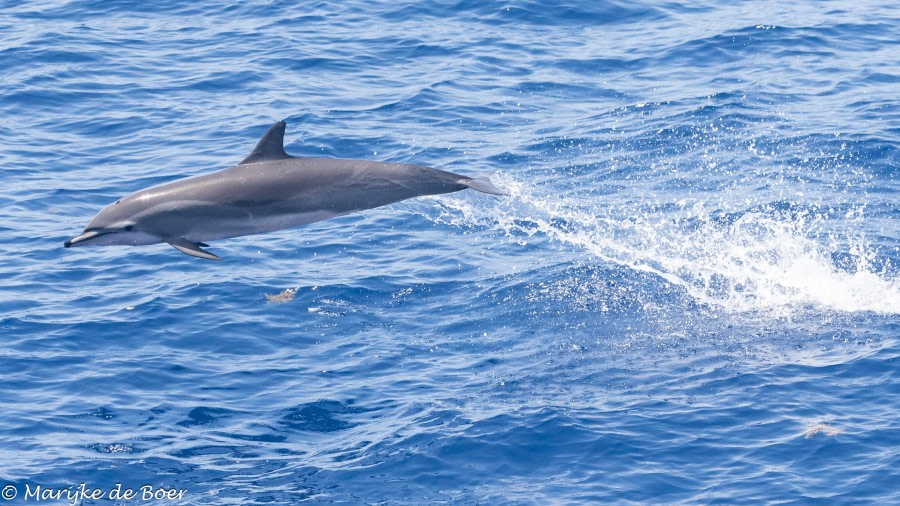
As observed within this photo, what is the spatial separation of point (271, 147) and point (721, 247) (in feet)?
25.6

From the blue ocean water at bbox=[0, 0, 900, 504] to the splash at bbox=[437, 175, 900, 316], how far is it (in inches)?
2.3

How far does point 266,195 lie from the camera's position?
531 inches

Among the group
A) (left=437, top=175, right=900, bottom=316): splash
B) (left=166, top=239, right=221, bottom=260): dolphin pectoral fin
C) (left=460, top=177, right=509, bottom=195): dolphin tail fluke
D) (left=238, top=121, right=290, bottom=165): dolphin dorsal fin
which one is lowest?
(left=437, top=175, right=900, bottom=316): splash

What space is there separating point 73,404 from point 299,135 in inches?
374

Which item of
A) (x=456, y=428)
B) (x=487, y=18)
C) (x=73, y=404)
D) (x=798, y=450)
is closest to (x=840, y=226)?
(x=798, y=450)

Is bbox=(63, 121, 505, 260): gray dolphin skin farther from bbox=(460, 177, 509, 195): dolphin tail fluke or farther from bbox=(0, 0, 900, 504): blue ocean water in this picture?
bbox=(0, 0, 900, 504): blue ocean water

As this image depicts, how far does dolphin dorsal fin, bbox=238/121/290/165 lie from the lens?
1348 cm

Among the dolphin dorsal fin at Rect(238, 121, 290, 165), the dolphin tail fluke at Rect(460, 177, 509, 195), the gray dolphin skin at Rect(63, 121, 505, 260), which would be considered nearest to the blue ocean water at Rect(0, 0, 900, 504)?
the gray dolphin skin at Rect(63, 121, 505, 260)

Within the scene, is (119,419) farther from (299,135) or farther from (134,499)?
(299,135)

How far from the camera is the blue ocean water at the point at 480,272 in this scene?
44.4 feet

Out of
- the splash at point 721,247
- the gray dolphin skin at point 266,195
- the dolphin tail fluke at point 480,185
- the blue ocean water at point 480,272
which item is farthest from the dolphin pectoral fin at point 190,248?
the splash at point 721,247

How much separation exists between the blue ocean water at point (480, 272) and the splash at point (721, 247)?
6cm

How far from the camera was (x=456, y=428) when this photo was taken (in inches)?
553

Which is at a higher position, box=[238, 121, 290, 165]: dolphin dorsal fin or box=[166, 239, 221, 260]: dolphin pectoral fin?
box=[238, 121, 290, 165]: dolphin dorsal fin
